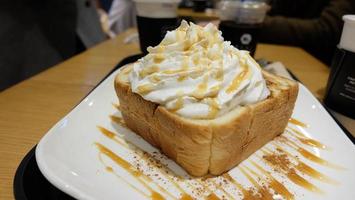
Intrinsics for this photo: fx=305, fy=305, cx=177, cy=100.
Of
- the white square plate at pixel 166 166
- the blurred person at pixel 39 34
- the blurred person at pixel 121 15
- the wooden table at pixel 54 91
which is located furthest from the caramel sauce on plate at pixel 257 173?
the blurred person at pixel 121 15

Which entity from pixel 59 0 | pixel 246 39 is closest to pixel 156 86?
pixel 246 39

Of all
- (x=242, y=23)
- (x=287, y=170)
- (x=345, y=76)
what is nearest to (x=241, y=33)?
(x=242, y=23)

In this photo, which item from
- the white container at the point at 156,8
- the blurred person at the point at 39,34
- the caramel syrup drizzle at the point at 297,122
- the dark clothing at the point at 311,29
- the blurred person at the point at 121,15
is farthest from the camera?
the blurred person at the point at 121,15

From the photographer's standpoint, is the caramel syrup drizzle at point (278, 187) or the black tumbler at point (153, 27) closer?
the caramel syrup drizzle at point (278, 187)

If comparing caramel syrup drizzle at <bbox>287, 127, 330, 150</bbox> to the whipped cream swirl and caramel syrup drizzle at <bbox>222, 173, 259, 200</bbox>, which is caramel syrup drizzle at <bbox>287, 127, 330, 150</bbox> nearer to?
the whipped cream swirl

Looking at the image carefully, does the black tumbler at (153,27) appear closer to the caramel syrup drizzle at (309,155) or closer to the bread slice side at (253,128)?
the bread slice side at (253,128)
